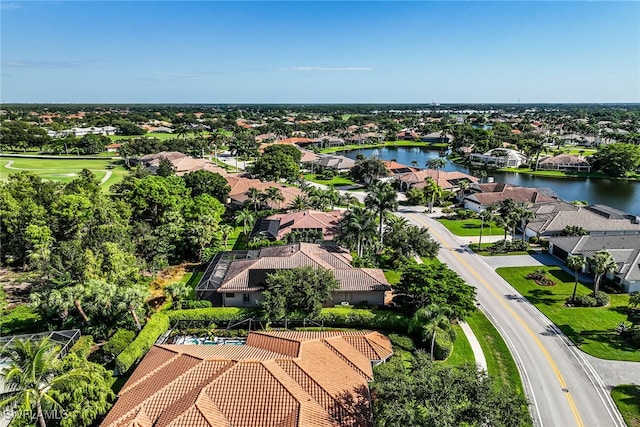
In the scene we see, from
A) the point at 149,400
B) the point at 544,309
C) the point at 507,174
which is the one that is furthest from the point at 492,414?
the point at 507,174

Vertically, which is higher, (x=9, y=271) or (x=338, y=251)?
(x=338, y=251)

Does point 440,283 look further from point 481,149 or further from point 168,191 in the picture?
point 481,149

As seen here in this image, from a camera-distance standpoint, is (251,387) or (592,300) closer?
(251,387)

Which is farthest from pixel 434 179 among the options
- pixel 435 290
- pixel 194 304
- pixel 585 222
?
pixel 194 304

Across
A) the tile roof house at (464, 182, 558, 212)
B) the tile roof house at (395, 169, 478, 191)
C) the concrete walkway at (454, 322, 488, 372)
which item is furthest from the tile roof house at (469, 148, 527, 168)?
the concrete walkway at (454, 322, 488, 372)

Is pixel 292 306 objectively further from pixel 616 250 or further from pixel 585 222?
pixel 585 222

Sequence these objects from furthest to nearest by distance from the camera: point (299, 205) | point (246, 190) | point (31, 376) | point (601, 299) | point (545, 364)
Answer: point (246, 190)
point (299, 205)
point (601, 299)
point (545, 364)
point (31, 376)

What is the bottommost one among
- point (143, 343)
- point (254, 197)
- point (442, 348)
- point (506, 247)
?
point (506, 247)
